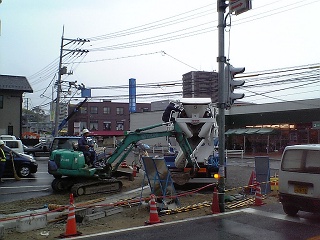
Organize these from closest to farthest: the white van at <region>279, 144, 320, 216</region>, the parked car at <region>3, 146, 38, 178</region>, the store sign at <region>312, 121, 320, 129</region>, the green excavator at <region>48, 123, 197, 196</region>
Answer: the white van at <region>279, 144, 320, 216</region> < the green excavator at <region>48, 123, 197, 196</region> < the parked car at <region>3, 146, 38, 178</region> < the store sign at <region>312, 121, 320, 129</region>

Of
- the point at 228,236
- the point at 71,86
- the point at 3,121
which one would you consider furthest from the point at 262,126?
the point at 228,236

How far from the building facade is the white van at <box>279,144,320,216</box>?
36345 mm

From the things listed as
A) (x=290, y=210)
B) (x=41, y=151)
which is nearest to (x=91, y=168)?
(x=290, y=210)

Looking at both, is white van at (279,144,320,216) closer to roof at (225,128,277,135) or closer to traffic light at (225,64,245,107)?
traffic light at (225,64,245,107)

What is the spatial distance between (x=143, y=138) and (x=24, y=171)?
793cm

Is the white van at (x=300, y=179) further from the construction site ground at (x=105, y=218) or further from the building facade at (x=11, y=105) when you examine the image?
the building facade at (x=11, y=105)

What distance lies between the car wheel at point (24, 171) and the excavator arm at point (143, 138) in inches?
238

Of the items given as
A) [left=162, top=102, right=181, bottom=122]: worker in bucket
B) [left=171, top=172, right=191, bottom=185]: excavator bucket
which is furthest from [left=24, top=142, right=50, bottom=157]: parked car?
[left=171, top=172, right=191, bottom=185]: excavator bucket

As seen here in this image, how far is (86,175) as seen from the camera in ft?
45.3

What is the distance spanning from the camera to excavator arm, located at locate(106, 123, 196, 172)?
14039 mm

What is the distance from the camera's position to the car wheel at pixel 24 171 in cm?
1853

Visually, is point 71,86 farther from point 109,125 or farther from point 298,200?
point 109,125

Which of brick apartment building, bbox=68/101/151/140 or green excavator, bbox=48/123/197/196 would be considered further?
brick apartment building, bbox=68/101/151/140

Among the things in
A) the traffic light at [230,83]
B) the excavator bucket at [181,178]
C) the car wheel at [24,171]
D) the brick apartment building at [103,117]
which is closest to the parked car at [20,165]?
the car wheel at [24,171]
